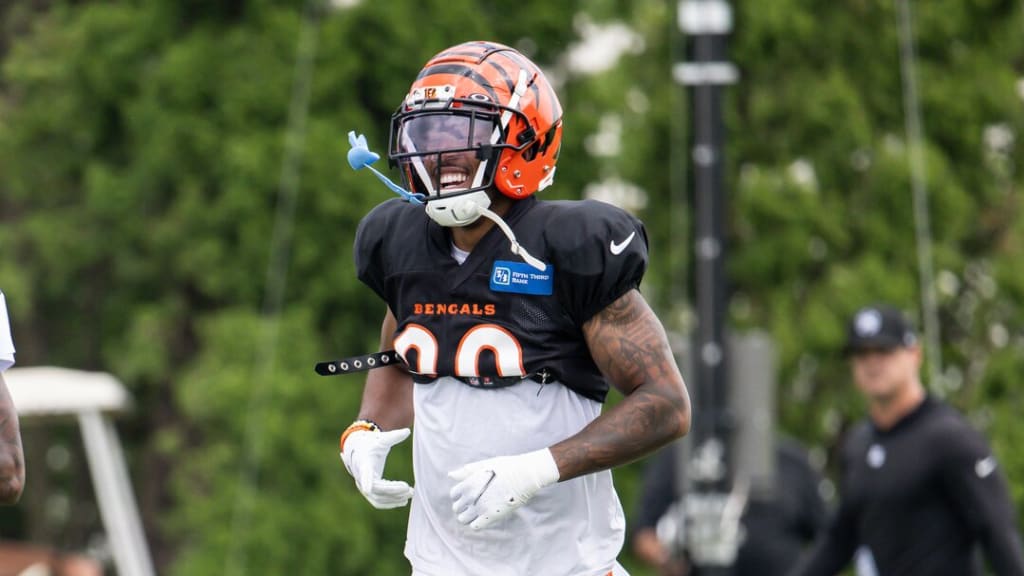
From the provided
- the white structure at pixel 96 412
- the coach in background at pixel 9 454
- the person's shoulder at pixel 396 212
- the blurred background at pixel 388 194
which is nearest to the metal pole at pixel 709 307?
the white structure at pixel 96 412

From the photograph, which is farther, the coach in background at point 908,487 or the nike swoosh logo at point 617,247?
the coach in background at point 908,487

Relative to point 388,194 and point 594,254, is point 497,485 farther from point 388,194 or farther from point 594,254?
point 388,194

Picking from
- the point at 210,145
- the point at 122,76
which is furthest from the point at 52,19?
the point at 210,145

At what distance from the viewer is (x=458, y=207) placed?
13.9 ft

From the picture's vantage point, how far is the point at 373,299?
56.0ft

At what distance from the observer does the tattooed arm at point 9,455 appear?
4188 mm

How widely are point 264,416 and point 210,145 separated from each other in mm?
2526

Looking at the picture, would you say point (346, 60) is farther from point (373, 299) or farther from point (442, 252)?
point (442, 252)

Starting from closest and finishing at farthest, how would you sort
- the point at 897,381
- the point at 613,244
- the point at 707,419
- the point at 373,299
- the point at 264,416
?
the point at 613,244
the point at 897,381
the point at 707,419
the point at 264,416
the point at 373,299

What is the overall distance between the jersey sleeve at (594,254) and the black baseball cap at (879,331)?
3.01m

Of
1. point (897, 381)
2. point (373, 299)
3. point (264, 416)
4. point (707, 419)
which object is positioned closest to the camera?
point (897, 381)

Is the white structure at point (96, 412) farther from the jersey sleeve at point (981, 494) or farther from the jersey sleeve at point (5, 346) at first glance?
the jersey sleeve at point (5, 346)

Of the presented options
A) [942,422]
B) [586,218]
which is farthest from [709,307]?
[586,218]

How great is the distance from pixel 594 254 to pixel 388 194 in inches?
465
